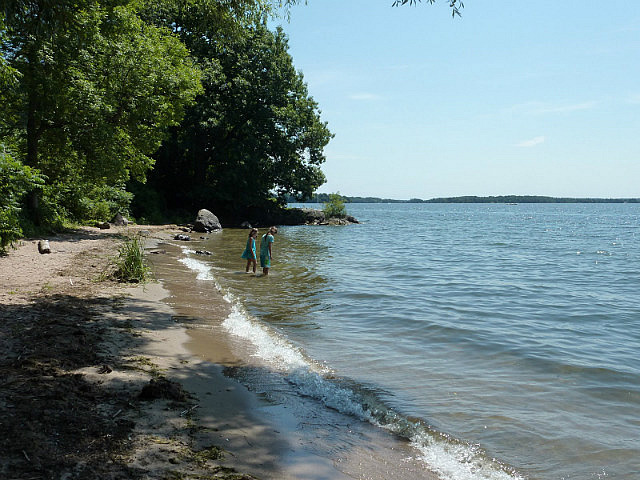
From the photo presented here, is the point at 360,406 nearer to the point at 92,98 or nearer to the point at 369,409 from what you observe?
the point at 369,409

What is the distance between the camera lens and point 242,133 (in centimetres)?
4028

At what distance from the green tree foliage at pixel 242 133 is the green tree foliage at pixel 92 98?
45.5 feet

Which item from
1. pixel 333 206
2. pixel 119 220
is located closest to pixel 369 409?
pixel 119 220

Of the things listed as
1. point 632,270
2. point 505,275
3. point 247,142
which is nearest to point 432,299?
point 505,275

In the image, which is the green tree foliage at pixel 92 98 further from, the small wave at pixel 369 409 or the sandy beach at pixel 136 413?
the small wave at pixel 369 409

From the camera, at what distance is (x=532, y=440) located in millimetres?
5152

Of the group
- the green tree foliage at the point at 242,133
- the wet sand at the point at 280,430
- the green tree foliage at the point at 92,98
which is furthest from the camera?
the green tree foliage at the point at 242,133

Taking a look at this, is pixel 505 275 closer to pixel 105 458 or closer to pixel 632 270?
pixel 632 270

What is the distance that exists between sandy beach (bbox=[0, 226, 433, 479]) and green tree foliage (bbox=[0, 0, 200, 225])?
11894mm

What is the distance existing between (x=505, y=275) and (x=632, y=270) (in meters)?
6.10

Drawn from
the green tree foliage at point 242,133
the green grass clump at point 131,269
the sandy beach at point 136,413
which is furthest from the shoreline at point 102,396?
the green tree foliage at point 242,133

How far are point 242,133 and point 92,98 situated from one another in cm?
2244

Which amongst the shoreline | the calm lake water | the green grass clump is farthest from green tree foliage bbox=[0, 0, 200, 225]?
the shoreline

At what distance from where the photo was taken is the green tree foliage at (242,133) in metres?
37.6
